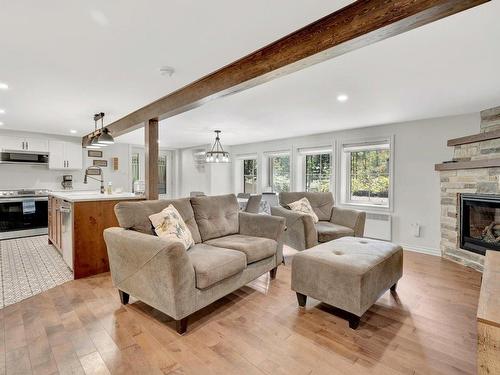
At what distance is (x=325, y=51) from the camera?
1.77 metres

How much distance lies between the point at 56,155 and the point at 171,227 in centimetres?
476

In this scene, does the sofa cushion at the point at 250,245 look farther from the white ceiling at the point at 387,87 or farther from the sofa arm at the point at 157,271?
the white ceiling at the point at 387,87

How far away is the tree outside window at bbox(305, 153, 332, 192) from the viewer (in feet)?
18.5

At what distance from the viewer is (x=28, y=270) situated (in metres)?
3.30

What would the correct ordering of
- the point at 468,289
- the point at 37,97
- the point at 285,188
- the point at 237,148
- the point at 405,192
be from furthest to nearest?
the point at 237,148, the point at 285,188, the point at 405,192, the point at 37,97, the point at 468,289

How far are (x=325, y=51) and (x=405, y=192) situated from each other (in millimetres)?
3560

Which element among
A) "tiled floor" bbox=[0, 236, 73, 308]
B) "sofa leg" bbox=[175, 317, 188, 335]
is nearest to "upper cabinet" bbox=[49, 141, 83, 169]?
"tiled floor" bbox=[0, 236, 73, 308]

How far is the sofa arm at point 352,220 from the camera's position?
3826 millimetres

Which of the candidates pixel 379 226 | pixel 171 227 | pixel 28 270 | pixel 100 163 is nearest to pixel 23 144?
pixel 100 163

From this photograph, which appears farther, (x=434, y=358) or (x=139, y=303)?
(x=139, y=303)

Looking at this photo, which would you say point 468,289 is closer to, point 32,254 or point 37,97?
point 37,97

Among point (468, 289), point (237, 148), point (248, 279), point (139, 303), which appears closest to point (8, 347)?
point (139, 303)

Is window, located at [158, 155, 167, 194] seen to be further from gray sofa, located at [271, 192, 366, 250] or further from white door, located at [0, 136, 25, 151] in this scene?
gray sofa, located at [271, 192, 366, 250]

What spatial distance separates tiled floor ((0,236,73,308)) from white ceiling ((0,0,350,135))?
6.90 feet
